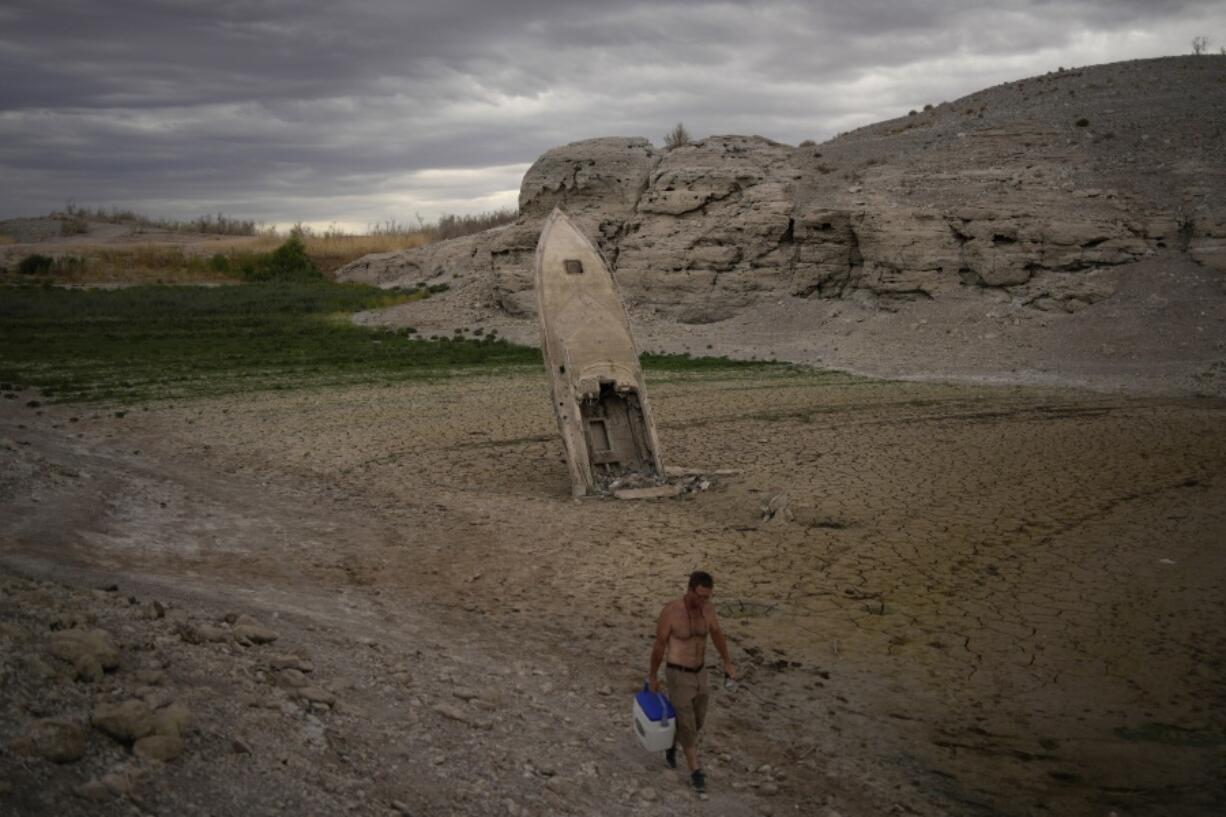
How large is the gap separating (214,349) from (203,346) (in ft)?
3.10

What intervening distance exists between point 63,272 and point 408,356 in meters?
33.2

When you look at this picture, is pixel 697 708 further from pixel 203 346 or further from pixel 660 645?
pixel 203 346

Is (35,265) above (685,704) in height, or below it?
above

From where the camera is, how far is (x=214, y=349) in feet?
93.0

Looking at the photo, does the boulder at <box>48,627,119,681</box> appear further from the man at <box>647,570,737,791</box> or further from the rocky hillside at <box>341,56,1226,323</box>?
the rocky hillside at <box>341,56,1226,323</box>

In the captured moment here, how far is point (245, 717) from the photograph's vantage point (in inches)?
237

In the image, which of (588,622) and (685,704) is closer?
(685,704)

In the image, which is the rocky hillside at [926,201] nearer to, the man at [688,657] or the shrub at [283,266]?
the shrub at [283,266]

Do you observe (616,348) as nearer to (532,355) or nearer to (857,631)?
(857,631)

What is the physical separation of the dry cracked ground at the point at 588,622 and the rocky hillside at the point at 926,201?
12624 millimetres

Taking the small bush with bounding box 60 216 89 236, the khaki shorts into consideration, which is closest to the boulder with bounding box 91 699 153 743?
the khaki shorts

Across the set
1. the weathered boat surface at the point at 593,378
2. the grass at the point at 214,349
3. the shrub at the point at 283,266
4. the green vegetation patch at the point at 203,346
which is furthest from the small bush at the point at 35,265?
the weathered boat surface at the point at 593,378

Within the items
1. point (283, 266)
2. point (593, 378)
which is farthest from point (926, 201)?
point (283, 266)

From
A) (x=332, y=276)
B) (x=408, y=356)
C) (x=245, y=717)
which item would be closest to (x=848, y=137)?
(x=408, y=356)
